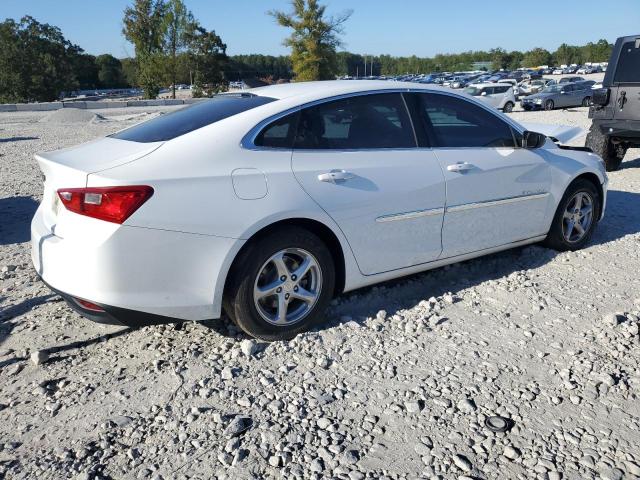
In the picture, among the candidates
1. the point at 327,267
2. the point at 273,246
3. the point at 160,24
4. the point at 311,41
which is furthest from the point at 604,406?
the point at 160,24

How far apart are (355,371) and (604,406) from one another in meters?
1.29

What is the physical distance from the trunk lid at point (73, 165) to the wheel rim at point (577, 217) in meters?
3.72

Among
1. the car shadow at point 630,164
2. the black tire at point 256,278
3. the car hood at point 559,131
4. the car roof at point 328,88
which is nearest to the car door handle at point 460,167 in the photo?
the car roof at point 328,88

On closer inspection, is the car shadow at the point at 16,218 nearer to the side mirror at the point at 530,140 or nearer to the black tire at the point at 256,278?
the black tire at the point at 256,278

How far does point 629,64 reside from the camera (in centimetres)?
891

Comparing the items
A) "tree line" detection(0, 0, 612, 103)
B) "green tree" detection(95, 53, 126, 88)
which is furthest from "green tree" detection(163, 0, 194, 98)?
"green tree" detection(95, 53, 126, 88)

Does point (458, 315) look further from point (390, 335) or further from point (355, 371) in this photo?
point (355, 371)

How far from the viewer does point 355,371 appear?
3240 mm

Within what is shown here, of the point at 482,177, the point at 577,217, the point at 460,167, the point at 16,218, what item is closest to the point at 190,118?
the point at 460,167

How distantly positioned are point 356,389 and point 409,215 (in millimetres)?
1362

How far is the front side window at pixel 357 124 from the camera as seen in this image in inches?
144

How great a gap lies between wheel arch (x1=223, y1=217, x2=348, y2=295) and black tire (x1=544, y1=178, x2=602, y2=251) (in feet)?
7.58

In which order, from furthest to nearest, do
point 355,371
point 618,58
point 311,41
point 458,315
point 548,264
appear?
point 311,41 < point 618,58 < point 548,264 < point 458,315 < point 355,371

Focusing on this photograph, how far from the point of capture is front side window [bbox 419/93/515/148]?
4211mm
